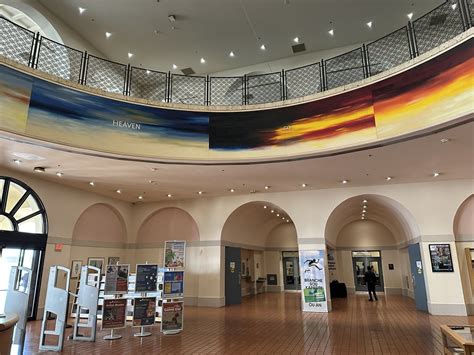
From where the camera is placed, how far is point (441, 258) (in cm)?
1020

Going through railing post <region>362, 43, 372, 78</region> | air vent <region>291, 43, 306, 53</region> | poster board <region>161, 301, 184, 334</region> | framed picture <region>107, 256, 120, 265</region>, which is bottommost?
poster board <region>161, 301, 184, 334</region>

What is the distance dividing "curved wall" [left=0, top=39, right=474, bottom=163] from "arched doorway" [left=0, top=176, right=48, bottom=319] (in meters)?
3.60

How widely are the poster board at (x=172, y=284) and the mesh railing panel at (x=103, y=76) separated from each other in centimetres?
664

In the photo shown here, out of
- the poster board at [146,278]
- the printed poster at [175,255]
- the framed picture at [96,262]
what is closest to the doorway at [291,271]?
the framed picture at [96,262]

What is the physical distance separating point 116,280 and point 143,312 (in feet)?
3.37

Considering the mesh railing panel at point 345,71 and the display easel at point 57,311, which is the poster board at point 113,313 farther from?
the mesh railing panel at point 345,71

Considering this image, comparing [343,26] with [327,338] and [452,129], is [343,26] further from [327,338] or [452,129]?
[327,338]

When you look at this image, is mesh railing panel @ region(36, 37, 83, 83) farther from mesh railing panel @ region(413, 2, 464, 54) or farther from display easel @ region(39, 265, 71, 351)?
mesh railing panel @ region(413, 2, 464, 54)

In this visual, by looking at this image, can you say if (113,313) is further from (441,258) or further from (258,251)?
(258,251)

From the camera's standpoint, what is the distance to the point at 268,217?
53.3 ft

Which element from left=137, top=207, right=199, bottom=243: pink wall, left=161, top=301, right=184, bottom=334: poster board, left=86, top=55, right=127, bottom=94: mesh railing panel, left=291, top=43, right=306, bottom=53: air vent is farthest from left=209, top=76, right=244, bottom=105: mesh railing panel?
left=161, top=301, right=184, bottom=334: poster board

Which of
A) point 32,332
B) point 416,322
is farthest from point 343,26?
point 32,332

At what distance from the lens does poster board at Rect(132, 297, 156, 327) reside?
7.81 m

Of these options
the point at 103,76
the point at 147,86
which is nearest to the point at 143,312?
the point at 103,76
